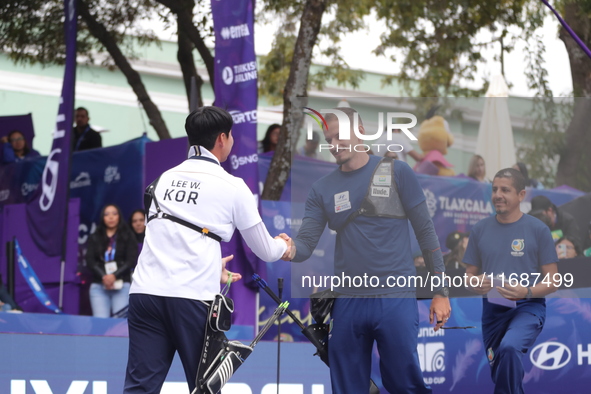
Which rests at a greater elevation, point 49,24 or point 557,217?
point 49,24

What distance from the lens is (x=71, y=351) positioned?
7.42 m

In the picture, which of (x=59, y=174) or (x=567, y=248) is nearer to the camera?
(x=567, y=248)

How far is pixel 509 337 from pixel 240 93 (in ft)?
13.4

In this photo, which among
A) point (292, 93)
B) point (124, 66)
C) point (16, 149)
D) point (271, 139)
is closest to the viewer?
point (292, 93)

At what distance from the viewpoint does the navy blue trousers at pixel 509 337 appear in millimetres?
6809

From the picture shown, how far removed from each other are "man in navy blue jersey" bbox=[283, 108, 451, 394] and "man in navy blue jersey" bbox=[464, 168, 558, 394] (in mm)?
637

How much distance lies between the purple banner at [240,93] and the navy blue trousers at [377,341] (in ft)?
11.3

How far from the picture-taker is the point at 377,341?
618 centimetres

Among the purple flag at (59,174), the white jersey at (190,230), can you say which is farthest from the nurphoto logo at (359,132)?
the purple flag at (59,174)

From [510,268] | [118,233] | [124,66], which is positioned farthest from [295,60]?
[510,268]

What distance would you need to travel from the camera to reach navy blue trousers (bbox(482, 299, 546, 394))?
6.81 meters

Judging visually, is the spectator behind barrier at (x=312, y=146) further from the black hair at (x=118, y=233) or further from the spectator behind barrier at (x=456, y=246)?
the black hair at (x=118, y=233)

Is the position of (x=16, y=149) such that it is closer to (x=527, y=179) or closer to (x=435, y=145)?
(x=435, y=145)

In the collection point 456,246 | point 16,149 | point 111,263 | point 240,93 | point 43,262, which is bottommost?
point 43,262
